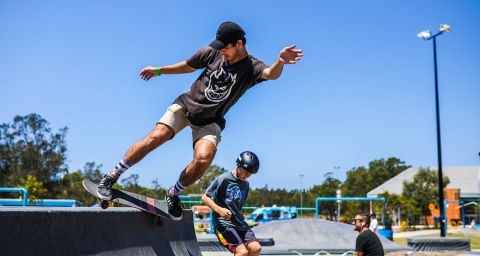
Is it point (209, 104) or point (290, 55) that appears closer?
point (290, 55)

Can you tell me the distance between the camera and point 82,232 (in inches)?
121

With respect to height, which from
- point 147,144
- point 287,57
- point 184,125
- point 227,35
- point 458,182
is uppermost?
point 458,182

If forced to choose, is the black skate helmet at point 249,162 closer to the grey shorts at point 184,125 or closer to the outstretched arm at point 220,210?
the outstretched arm at point 220,210

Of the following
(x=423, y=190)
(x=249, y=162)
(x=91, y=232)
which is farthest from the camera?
(x=423, y=190)

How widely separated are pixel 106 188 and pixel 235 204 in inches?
Result: 65.5

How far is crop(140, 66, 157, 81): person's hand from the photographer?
5.48m

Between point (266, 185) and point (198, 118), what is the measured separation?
84.8 meters

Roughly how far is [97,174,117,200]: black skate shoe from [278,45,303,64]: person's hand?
1904mm

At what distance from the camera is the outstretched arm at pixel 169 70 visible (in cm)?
537

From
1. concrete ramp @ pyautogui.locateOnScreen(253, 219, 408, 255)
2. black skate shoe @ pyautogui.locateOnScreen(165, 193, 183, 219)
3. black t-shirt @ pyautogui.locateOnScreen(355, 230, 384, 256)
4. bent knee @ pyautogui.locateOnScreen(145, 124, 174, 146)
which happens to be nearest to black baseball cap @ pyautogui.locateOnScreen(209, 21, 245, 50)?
bent knee @ pyautogui.locateOnScreen(145, 124, 174, 146)

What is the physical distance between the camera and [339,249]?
15859mm

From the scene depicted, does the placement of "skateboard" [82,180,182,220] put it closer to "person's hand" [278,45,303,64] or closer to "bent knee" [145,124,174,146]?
"bent knee" [145,124,174,146]

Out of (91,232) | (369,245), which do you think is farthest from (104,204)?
(369,245)

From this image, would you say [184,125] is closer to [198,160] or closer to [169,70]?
[198,160]
